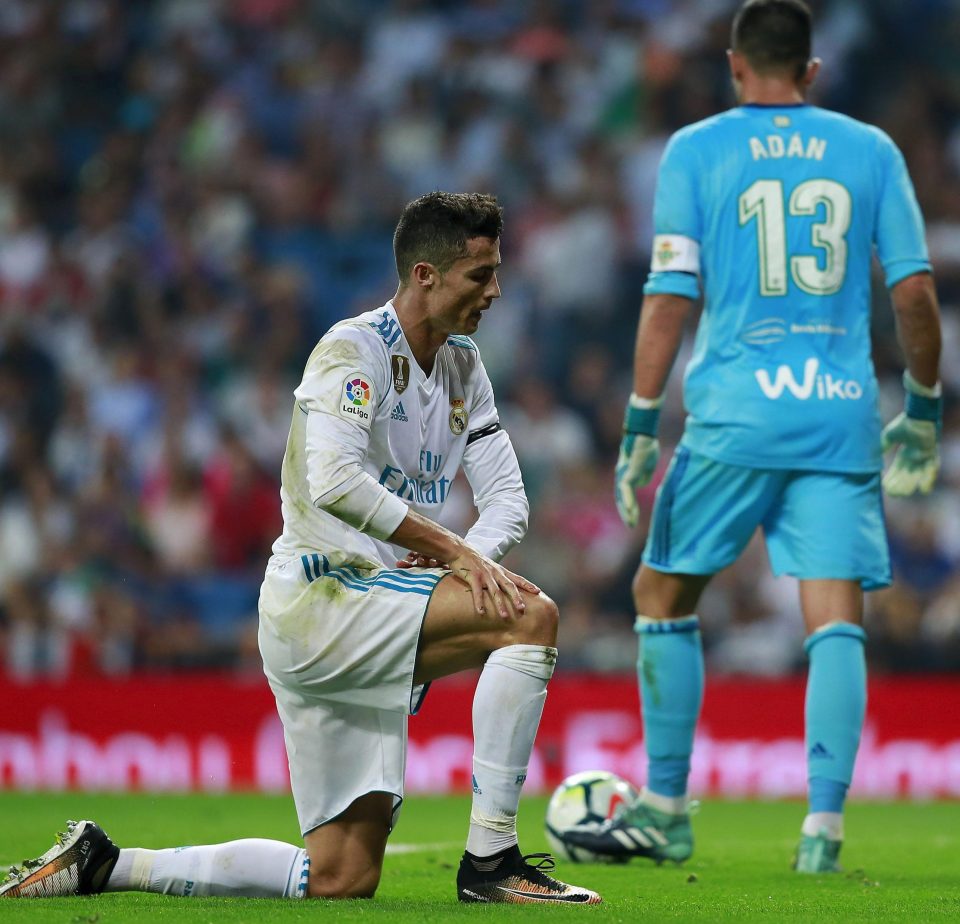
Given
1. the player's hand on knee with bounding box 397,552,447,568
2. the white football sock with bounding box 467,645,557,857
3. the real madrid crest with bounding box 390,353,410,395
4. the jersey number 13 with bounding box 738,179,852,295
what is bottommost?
the white football sock with bounding box 467,645,557,857

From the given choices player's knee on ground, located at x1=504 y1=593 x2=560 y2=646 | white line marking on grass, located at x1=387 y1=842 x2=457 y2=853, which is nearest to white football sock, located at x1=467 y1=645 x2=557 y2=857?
player's knee on ground, located at x1=504 y1=593 x2=560 y2=646

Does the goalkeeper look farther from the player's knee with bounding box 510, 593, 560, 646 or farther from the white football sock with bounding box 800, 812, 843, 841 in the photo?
the player's knee with bounding box 510, 593, 560, 646

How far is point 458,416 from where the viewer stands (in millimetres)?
4387

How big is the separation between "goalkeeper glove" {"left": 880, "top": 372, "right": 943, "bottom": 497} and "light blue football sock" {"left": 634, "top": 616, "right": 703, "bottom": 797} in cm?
85

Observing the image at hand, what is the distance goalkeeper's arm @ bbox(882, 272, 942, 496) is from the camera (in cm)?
513

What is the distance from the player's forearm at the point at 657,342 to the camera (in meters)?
5.19

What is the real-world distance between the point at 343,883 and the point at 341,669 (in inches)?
21.4

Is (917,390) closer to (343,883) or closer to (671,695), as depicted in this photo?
(671,695)

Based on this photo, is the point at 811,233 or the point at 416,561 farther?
the point at 811,233

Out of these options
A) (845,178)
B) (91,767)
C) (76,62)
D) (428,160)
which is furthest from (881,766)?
(76,62)

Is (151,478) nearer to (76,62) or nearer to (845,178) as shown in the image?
(76,62)

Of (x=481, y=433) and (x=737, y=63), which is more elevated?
(x=737, y=63)

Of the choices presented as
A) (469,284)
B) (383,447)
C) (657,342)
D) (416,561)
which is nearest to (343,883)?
(416,561)

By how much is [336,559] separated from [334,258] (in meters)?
9.14
